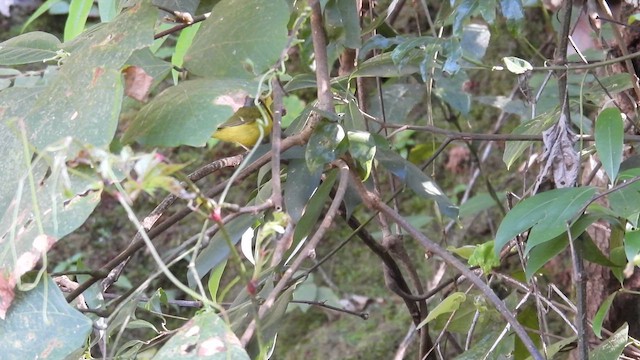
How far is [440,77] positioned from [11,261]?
0.79 m

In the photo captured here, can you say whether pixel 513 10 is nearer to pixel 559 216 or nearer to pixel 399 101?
pixel 559 216

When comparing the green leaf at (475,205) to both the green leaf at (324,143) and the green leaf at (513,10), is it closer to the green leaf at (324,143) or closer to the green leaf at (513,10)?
the green leaf at (513,10)

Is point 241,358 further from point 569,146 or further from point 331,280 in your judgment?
point 331,280

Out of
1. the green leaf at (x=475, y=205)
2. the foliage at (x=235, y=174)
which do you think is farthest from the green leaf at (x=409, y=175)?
the green leaf at (x=475, y=205)

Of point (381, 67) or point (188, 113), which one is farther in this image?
point (381, 67)

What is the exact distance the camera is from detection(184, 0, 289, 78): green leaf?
552mm

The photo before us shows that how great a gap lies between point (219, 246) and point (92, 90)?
22 centimetres

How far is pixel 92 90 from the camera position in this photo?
515 mm

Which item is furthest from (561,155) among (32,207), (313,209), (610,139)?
(32,207)

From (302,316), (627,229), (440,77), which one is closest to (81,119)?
(627,229)

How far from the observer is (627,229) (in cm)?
69

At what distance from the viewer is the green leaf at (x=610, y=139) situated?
695mm

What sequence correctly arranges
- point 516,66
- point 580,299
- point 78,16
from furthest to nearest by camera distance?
point 78,16 < point 516,66 < point 580,299

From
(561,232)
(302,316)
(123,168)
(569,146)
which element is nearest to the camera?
(123,168)
